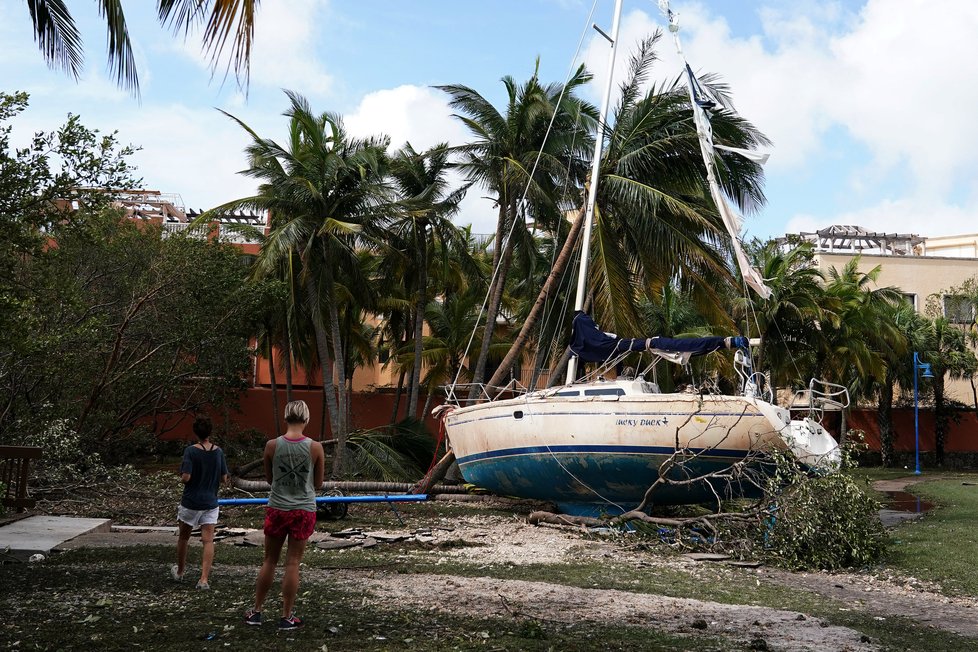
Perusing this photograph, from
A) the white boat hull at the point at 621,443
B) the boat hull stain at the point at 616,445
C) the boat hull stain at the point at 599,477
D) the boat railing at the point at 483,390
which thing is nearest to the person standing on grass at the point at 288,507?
the boat hull stain at the point at 616,445

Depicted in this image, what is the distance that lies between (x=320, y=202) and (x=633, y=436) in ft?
40.0

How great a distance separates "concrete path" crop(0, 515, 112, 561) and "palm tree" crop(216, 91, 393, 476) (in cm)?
1069

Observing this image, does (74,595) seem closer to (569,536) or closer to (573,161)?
(569,536)

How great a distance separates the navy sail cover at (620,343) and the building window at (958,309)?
33821 mm

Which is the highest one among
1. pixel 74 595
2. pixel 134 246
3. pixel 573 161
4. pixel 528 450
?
pixel 573 161

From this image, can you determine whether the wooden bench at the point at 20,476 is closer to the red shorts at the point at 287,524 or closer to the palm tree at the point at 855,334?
the red shorts at the point at 287,524

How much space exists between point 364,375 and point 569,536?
30324mm

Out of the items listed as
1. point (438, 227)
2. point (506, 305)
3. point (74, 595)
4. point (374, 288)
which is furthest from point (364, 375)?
point (74, 595)

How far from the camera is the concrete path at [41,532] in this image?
10.2m

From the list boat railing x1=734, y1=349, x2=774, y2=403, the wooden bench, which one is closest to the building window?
boat railing x1=734, y1=349, x2=774, y2=403

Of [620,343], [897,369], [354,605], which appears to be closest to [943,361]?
[897,369]

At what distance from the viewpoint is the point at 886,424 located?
42.8 metres

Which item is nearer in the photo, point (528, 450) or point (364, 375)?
point (528, 450)

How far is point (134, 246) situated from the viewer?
23484 millimetres
